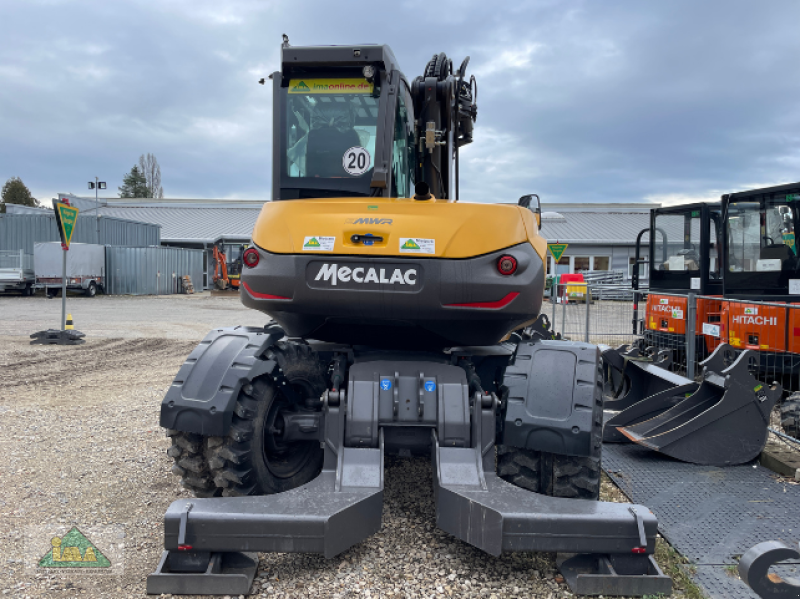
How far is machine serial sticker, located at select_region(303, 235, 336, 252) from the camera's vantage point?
3.42m

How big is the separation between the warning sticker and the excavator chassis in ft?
5.26

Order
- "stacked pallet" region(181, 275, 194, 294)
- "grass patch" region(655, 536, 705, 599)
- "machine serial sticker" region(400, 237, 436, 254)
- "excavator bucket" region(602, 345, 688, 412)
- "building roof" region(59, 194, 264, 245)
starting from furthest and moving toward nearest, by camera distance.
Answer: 1. "building roof" region(59, 194, 264, 245)
2. "stacked pallet" region(181, 275, 194, 294)
3. "excavator bucket" region(602, 345, 688, 412)
4. "machine serial sticker" region(400, 237, 436, 254)
5. "grass patch" region(655, 536, 705, 599)

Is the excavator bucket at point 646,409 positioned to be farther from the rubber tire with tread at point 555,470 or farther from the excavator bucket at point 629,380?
the rubber tire with tread at point 555,470

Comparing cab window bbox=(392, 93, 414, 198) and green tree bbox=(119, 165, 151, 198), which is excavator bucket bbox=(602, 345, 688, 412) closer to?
cab window bbox=(392, 93, 414, 198)

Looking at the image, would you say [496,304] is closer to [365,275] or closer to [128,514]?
[365,275]

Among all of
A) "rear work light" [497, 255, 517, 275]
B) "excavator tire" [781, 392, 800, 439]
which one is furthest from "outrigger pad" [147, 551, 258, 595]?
"excavator tire" [781, 392, 800, 439]

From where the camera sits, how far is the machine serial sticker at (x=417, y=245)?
11.0ft

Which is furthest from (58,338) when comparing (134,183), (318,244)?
(134,183)

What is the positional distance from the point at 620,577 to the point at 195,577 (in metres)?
2.01

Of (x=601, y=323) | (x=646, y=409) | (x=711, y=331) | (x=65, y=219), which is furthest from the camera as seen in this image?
(x=601, y=323)

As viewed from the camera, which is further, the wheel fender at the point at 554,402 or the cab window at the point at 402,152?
the cab window at the point at 402,152

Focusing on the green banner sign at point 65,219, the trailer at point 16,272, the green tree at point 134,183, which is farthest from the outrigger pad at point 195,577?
the green tree at point 134,183

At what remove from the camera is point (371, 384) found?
3.52 meters

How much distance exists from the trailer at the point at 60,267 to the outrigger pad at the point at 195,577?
1047 inches
